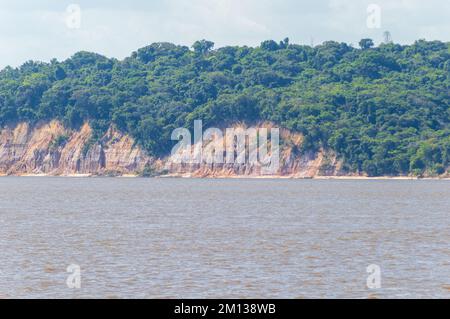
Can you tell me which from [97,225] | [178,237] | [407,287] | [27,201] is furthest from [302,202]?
[407,287]

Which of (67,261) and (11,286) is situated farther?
(67,261)
